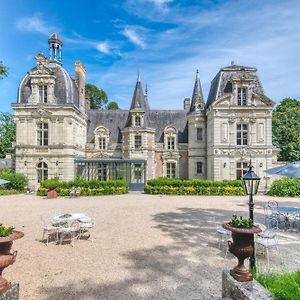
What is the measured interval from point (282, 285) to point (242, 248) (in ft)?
2.45

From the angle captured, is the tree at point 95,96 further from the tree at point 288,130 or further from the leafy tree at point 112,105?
the tree at point 288,130

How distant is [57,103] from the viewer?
2192 centimetres

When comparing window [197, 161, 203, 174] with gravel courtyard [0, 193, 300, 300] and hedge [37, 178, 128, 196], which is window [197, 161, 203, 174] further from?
gravel courtyard [0, 193, 300, 300]

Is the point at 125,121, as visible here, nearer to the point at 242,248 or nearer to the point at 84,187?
the point at 84,187

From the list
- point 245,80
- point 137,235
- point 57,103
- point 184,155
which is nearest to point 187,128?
point 184,155

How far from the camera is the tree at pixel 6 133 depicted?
3800 centimetres

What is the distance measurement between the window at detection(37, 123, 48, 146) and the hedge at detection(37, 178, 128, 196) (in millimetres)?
4423

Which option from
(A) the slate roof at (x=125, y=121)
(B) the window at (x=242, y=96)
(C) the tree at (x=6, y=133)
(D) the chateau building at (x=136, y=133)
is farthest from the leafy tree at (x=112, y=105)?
(B) the window at (x=242, y=96)

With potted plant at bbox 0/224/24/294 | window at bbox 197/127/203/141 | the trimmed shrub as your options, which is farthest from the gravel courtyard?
window at bbox 197/127/203/141

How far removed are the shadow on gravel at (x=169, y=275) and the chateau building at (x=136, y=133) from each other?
1431cm

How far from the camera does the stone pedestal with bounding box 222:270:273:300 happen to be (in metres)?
3.85

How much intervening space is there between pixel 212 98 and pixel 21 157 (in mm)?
17010

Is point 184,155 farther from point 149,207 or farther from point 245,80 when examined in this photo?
point 149,207

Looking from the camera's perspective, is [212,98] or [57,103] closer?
[57,103]
